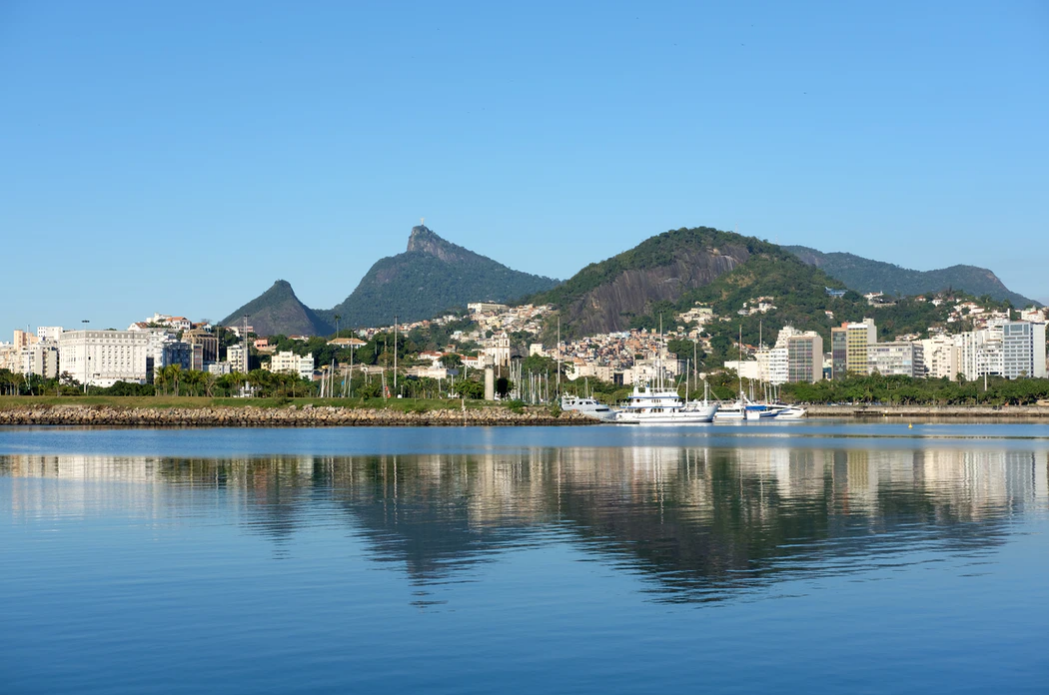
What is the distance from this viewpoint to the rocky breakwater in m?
101

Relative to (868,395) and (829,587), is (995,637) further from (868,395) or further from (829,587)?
(868,395)

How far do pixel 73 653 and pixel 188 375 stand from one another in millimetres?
129676


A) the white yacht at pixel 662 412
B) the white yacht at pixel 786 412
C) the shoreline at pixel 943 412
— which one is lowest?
the shoreline at pixel 943 412

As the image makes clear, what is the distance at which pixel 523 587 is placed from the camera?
16.7 metres

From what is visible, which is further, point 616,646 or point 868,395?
point 868,395

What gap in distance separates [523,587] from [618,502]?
12.3 m

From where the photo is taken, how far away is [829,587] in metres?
16.8

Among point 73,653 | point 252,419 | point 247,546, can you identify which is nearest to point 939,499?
point 247,546

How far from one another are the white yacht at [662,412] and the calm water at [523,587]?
77503 mm

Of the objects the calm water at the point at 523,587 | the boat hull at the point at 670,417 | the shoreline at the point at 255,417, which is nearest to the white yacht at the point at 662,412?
the boat hull at the point at 670,417

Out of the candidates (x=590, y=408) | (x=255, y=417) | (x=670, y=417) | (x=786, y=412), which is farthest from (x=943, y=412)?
(x=255, y=417)

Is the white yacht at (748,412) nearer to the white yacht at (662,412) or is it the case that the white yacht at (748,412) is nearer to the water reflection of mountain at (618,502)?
the white yacht at (662,412)

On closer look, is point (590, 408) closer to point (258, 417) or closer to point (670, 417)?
point (670, 417)

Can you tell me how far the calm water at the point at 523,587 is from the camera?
12.3m
